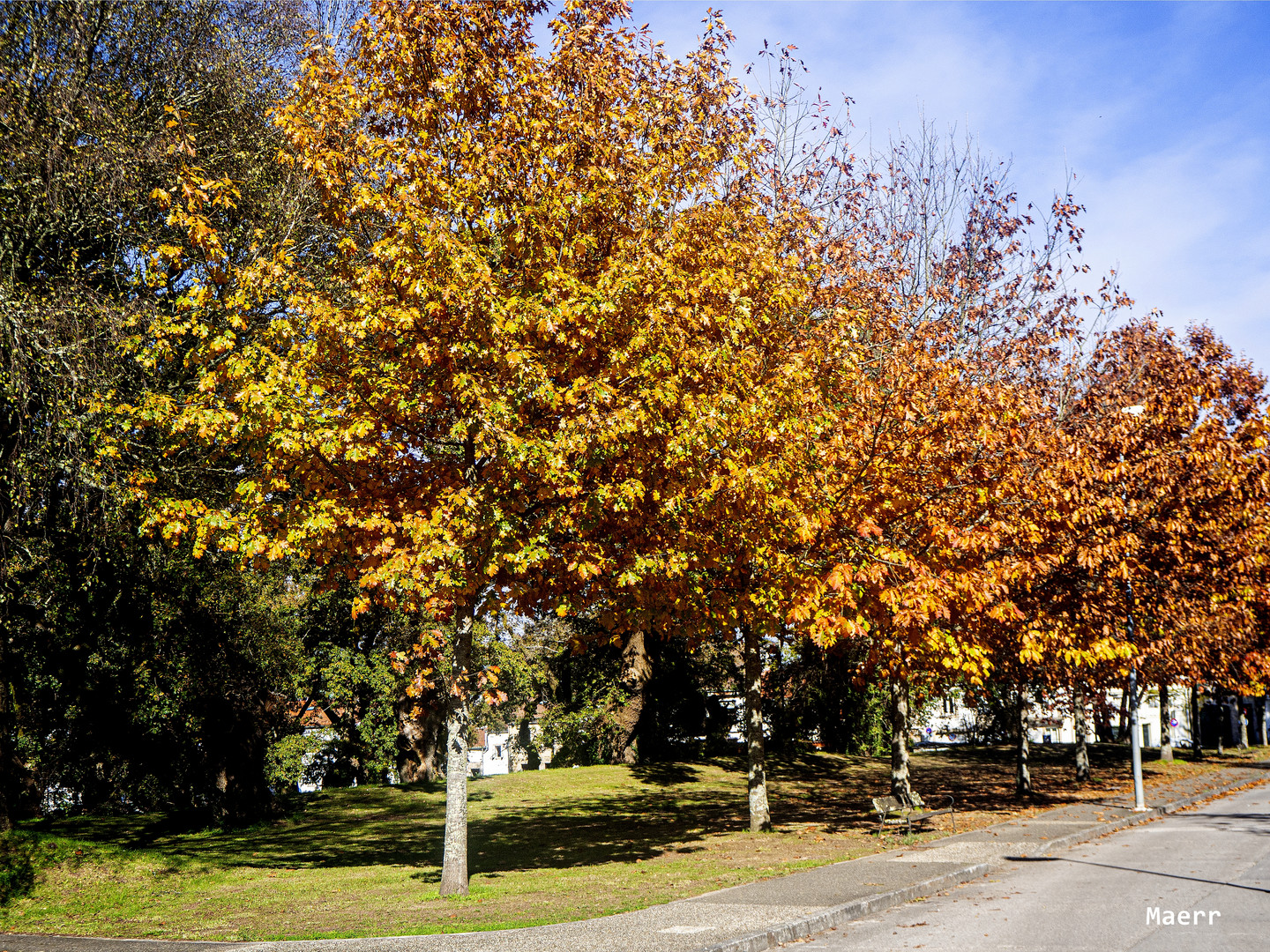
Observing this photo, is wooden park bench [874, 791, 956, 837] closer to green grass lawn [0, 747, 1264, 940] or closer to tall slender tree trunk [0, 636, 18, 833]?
green grass lawn [0, 747, 1264, 940]

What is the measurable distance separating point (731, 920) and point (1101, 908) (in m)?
3.99

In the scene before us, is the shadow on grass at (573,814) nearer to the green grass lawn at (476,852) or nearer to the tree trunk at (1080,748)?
the green grass lawn at (476,852)

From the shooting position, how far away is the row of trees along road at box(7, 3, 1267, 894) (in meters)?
11.2

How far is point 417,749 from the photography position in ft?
112

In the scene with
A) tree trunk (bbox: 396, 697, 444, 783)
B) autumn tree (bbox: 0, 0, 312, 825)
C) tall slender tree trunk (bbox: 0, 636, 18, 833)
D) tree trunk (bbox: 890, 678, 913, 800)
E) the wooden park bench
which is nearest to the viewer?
autumn tree (bbox: 0, 0, 312, 825)

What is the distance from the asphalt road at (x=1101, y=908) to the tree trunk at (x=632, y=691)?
53.0 ft

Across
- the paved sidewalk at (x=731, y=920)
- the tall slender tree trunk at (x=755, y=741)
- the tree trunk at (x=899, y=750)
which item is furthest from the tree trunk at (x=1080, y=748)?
the paved sidewalk at (x=731, y=920)

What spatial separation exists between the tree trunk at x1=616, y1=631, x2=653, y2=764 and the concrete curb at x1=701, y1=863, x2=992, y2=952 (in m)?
17.1

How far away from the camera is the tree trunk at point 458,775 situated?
11.7 m

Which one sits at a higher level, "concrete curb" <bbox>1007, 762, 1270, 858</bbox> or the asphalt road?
the asphalt road

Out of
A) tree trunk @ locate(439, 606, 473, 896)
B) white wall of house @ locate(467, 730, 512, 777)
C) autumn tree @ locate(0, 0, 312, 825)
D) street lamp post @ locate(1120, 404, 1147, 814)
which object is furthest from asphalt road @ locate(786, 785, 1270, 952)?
white wall of house @ locate(467, 730, 512, 777)

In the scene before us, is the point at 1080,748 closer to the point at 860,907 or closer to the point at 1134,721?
the point at 1134,721

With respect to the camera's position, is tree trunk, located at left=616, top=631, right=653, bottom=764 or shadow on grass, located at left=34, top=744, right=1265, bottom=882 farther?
tree trunk, located at left=616, top=631, right=653, bottom=764

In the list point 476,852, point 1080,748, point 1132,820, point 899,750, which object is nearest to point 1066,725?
point 1080,748
